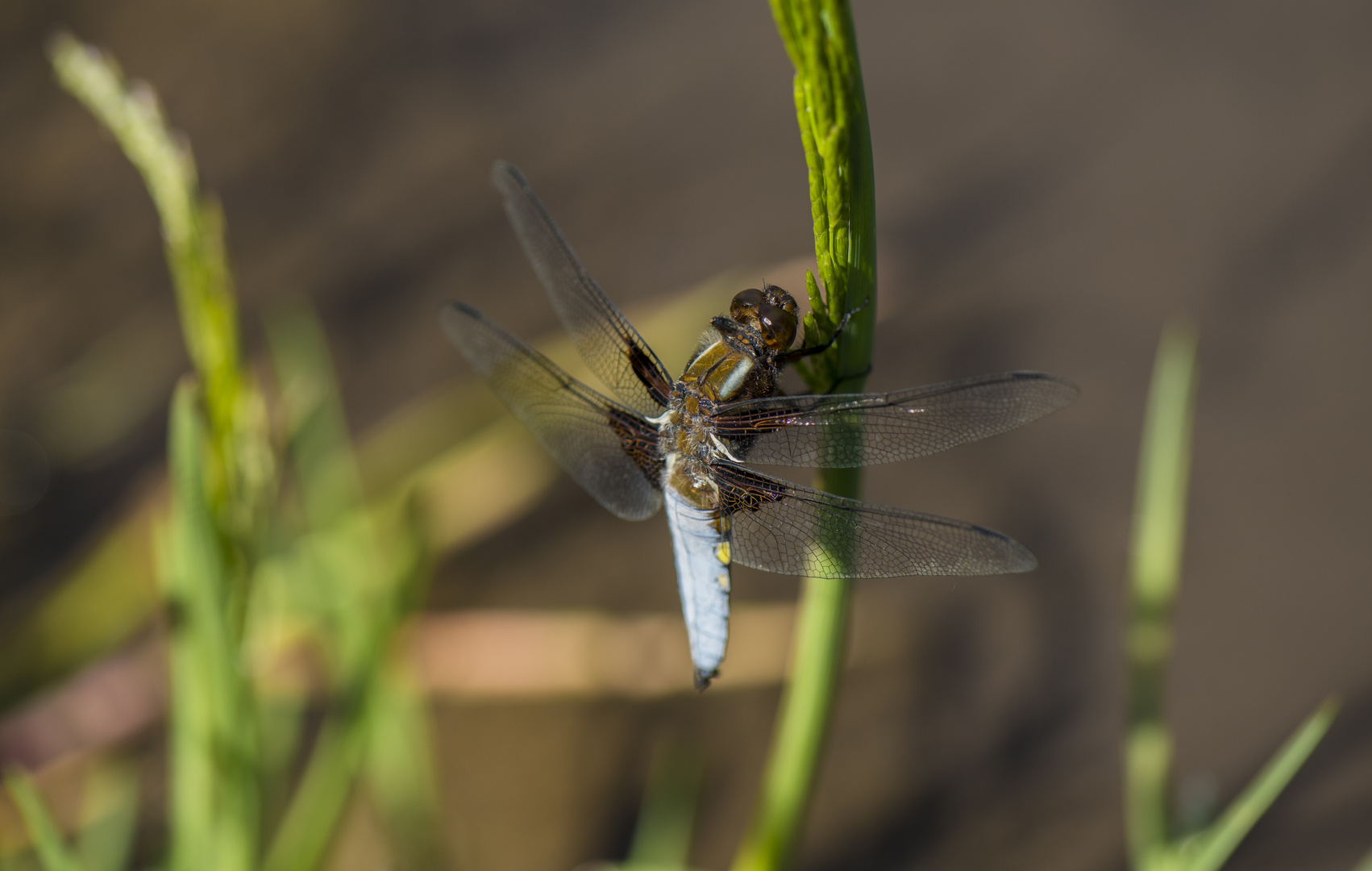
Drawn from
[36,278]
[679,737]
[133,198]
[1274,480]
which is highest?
[133,198]

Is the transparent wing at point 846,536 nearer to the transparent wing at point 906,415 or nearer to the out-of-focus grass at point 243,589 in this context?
the transparent wing at point 906,415

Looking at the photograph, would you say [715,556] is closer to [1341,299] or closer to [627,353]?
[627,353]

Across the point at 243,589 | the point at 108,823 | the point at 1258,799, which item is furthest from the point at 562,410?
the point at 108,823

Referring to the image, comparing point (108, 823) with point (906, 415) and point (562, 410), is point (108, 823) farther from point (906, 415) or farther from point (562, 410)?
point (906, 415)

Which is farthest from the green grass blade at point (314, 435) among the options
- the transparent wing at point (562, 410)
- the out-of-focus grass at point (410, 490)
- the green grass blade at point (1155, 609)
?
the green grass blade at point (1155, 609)

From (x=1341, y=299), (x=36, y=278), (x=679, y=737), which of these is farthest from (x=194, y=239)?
(x=1341, y=299)

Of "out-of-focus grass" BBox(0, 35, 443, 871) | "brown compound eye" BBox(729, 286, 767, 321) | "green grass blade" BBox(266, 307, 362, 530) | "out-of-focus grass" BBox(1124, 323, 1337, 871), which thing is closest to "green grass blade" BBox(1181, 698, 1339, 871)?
"out-of-focus grass" BBox(1124, 323, 1337, 871)
